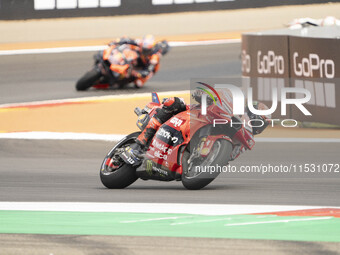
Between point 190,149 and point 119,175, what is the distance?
34.7 inches

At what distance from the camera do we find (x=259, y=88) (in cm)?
1462

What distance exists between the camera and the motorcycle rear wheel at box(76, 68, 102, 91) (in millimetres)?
18797

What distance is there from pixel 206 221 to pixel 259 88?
7234 mm

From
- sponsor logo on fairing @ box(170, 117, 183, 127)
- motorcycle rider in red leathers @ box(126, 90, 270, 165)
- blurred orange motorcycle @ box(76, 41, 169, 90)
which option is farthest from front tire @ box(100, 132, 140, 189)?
blurred orange motorcycle @ box(76, 41, 169, 90)

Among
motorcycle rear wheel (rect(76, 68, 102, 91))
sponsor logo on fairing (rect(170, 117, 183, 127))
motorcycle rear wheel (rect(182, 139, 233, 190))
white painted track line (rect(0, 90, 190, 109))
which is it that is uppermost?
sponsor logo on fairing (rect(170, 117, 183, 127))

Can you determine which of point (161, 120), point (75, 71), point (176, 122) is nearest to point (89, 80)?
point (75, 71)

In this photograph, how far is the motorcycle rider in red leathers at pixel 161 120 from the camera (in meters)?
9.08

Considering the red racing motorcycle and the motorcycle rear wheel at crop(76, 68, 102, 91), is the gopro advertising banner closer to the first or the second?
the red racing motorcycle

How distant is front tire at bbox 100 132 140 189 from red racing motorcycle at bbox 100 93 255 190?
0.01 m

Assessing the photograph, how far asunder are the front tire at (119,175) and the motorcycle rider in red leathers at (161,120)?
6.9 inches

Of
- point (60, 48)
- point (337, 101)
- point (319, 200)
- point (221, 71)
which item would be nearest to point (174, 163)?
point (319, 200)

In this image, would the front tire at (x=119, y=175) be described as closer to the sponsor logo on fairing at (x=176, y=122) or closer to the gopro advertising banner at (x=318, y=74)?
the sponsor logo on fairing at (x=176, y=122)

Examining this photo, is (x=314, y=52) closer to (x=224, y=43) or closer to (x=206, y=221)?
(x=206, y=221)

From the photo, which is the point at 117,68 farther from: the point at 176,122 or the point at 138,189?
the point at 176,122
